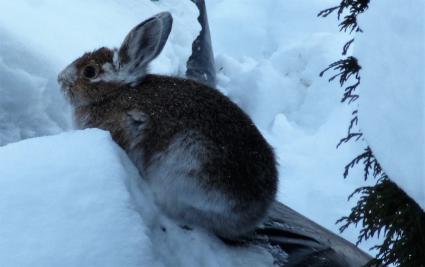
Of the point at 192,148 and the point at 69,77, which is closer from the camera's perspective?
the point at 192,148

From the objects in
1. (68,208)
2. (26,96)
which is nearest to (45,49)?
(26,96)

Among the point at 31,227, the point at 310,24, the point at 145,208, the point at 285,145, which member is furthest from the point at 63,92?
the point at 310,24

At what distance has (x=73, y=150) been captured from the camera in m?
1.93

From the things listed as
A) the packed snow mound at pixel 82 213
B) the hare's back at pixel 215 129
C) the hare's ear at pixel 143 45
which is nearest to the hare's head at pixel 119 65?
the hare's ear at pixel 143 45

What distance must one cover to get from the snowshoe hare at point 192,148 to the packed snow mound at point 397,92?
728 millimetres

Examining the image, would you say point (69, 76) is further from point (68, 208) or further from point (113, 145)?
point (68, 208)

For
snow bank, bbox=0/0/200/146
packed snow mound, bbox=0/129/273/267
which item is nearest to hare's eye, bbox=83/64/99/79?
packed snow mound, bbox=0/129/273/267

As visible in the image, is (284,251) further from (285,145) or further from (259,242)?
(285,145)

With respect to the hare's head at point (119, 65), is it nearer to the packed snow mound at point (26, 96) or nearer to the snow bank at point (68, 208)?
the snow bank at point (68, 208)

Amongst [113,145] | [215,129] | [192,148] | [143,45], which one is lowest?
[113,145]

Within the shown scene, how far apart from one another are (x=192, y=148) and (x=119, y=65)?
0.63 meters

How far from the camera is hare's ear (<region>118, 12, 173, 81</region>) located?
2570 mm

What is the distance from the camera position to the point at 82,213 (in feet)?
5.57

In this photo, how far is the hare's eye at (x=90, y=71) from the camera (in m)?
2.71
